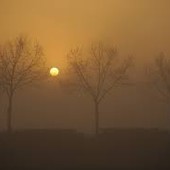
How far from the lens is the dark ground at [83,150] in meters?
28.4

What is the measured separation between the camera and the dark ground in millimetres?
28438

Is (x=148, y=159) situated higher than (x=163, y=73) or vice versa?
(x=163, y=73)

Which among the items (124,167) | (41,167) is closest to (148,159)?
(124,167)

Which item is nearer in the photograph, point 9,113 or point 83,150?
point 83,150

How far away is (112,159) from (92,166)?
4.80 feet

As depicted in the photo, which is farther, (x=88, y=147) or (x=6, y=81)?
(x=6, y=81)

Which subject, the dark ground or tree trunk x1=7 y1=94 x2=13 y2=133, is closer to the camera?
the dark ground

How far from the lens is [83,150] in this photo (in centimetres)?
2997

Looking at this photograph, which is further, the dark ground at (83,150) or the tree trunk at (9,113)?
the tree trunk at (9,113)

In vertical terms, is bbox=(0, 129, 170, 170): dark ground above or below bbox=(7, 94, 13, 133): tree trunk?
below

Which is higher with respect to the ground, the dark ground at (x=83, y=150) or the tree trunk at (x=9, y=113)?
the tree trunk at (x=9, y=113)

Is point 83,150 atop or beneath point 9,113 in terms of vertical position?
beneath

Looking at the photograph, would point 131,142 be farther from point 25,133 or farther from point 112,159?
point 25,133

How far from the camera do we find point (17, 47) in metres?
40.3
